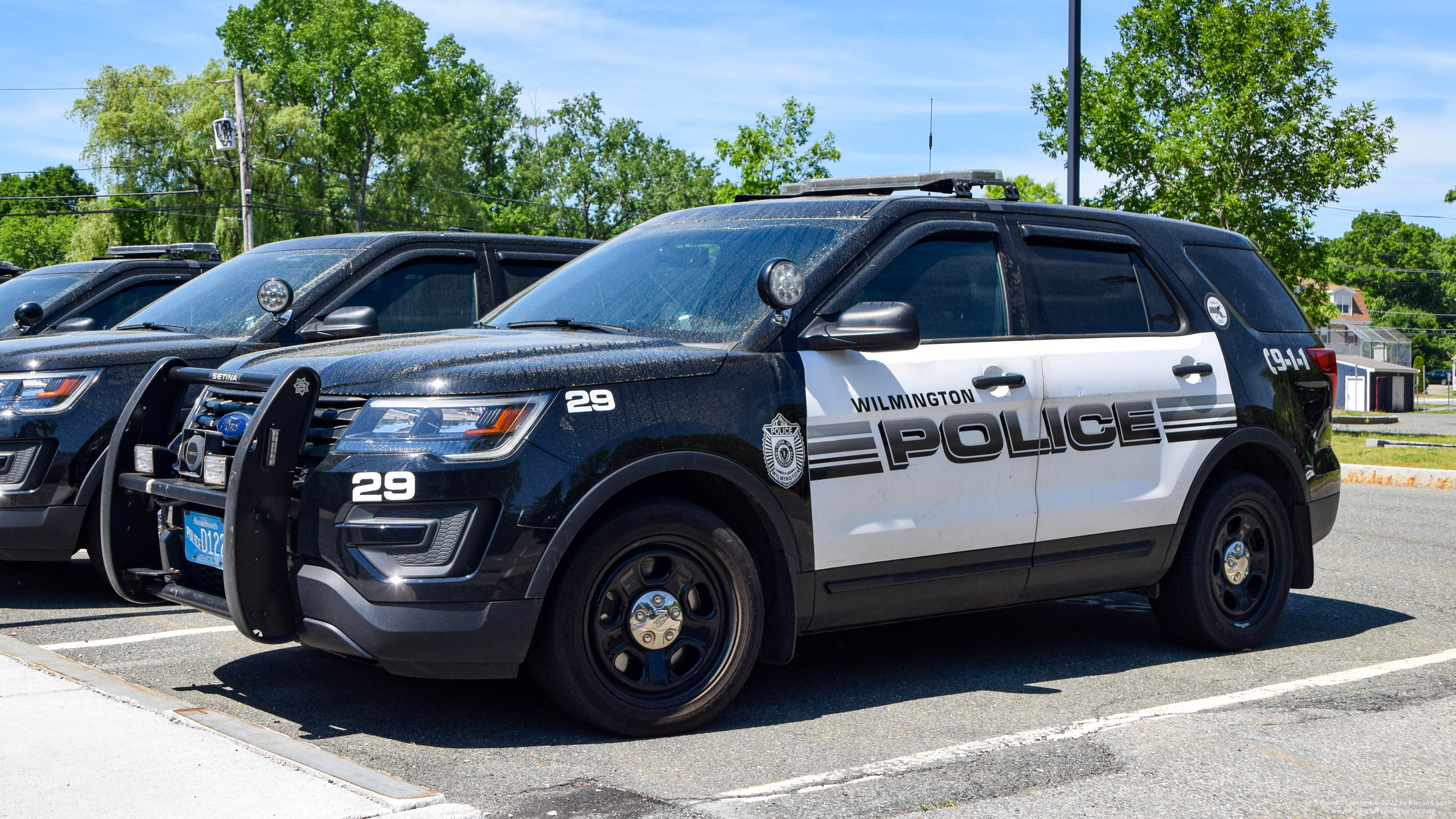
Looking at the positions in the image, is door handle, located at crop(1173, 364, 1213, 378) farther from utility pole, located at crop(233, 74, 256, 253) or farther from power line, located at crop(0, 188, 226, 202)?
power line, located at crop(0, 188, 226, 202)

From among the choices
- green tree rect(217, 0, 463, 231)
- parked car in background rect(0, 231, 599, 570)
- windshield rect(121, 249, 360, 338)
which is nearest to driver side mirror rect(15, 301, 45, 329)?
parked car in background rect(0, 231, 599, 570)

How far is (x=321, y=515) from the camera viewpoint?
13.6 ft

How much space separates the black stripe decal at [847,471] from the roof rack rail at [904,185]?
1298mm

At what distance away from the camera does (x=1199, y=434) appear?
582cm

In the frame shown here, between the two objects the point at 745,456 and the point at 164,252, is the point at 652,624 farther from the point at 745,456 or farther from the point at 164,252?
→ the point at 164,252

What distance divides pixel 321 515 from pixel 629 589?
39.4 inches

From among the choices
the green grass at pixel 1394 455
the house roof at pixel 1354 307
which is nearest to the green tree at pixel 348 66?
the green grass at pixel 1394 455

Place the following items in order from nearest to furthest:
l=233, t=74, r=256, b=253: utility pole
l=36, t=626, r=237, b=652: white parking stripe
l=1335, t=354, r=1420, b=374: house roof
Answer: l=36, t=626, r=237, b=652: white parking stripe → l=233, t=74, r=256, b=253: utility pole → l=1335, t=354, r=1420, b=374: house roof

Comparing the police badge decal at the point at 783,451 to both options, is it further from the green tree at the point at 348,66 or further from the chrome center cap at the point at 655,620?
the green tree at the point at 348,66

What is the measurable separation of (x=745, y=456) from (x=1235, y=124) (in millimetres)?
20915

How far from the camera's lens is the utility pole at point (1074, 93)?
1525cm

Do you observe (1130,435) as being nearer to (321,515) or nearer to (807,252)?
(807,252)

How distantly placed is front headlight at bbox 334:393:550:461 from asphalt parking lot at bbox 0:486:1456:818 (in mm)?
965

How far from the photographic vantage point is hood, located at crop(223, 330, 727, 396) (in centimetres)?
418
